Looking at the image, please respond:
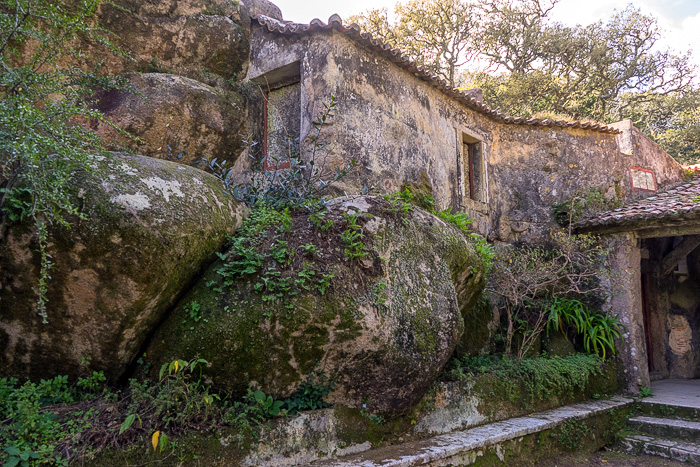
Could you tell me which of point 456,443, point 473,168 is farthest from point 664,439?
point 473,168

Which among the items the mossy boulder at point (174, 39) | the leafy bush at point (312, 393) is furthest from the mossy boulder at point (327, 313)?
the mossy boulder at point (174, 39)

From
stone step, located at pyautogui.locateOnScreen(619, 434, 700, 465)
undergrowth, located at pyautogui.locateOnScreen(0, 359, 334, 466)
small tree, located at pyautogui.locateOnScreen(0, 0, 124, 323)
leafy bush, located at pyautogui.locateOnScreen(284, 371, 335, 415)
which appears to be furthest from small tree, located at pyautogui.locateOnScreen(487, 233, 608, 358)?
small tree, located at pyautogui.locateOnScreen(0, 0, 124, 323)

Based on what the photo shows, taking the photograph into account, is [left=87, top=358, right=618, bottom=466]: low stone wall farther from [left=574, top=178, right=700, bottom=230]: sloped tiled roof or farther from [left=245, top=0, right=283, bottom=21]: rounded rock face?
[left=245, top=0, right=283, bottom=21]: rounded rock face

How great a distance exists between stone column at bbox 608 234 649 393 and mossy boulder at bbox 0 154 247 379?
7.86 metres

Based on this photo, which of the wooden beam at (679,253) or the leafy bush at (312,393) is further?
the wooden beam at (679,253)

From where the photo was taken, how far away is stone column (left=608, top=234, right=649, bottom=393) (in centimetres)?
812

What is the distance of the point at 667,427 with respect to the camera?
676 cm

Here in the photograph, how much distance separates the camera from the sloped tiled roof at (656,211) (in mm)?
7691

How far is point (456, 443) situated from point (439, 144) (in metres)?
5.34

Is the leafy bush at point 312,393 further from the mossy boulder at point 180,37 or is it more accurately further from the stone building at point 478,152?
the mossy boulder at point 180,37

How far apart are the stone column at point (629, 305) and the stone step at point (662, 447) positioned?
1480 mm

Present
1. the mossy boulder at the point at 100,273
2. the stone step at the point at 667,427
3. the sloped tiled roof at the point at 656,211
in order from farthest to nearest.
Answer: the sloped tiled roof at the point at 656,211 < the stone step at the point at 667,427 < the mossy boulder at the point at 100,273

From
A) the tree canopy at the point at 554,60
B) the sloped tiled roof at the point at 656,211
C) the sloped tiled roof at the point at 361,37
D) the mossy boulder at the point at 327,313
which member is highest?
the tree canopy at the point at 554,60

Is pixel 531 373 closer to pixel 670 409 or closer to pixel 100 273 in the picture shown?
pixel 670 409
